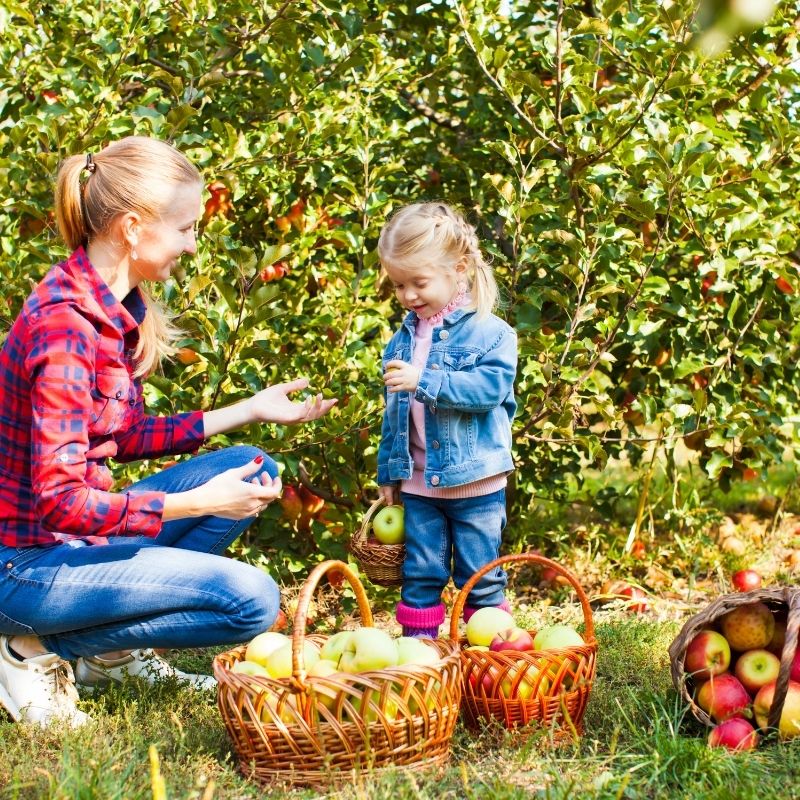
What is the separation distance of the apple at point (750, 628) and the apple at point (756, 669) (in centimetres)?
3

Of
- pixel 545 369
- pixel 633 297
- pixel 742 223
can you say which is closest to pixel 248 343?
pixel 545 369

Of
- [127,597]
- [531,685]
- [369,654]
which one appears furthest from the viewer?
[127,597]

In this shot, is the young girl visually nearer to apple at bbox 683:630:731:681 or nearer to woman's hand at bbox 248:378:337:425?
woman's hand at bbox 248:378:337:425

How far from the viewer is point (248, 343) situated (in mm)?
3100

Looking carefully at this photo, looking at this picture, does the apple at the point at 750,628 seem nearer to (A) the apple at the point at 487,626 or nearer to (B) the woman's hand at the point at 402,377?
(A) the apple at the point at 487,626

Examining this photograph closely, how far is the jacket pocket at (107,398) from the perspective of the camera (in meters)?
2.38

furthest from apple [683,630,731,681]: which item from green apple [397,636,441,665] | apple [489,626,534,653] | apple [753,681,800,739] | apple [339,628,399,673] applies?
apple [339,628,399,673]

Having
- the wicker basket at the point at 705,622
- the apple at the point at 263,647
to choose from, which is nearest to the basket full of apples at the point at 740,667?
the wicker basket at the point at 705,622

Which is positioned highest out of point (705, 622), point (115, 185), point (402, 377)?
point (115, 185)

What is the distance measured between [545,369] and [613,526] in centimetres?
97

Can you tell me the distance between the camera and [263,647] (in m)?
2.24

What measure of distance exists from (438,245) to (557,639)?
108 centimetres

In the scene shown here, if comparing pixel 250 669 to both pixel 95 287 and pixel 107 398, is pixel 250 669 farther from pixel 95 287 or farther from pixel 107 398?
pixel 95 287

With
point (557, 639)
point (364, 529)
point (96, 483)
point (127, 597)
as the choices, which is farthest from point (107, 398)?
point (557, 639)
